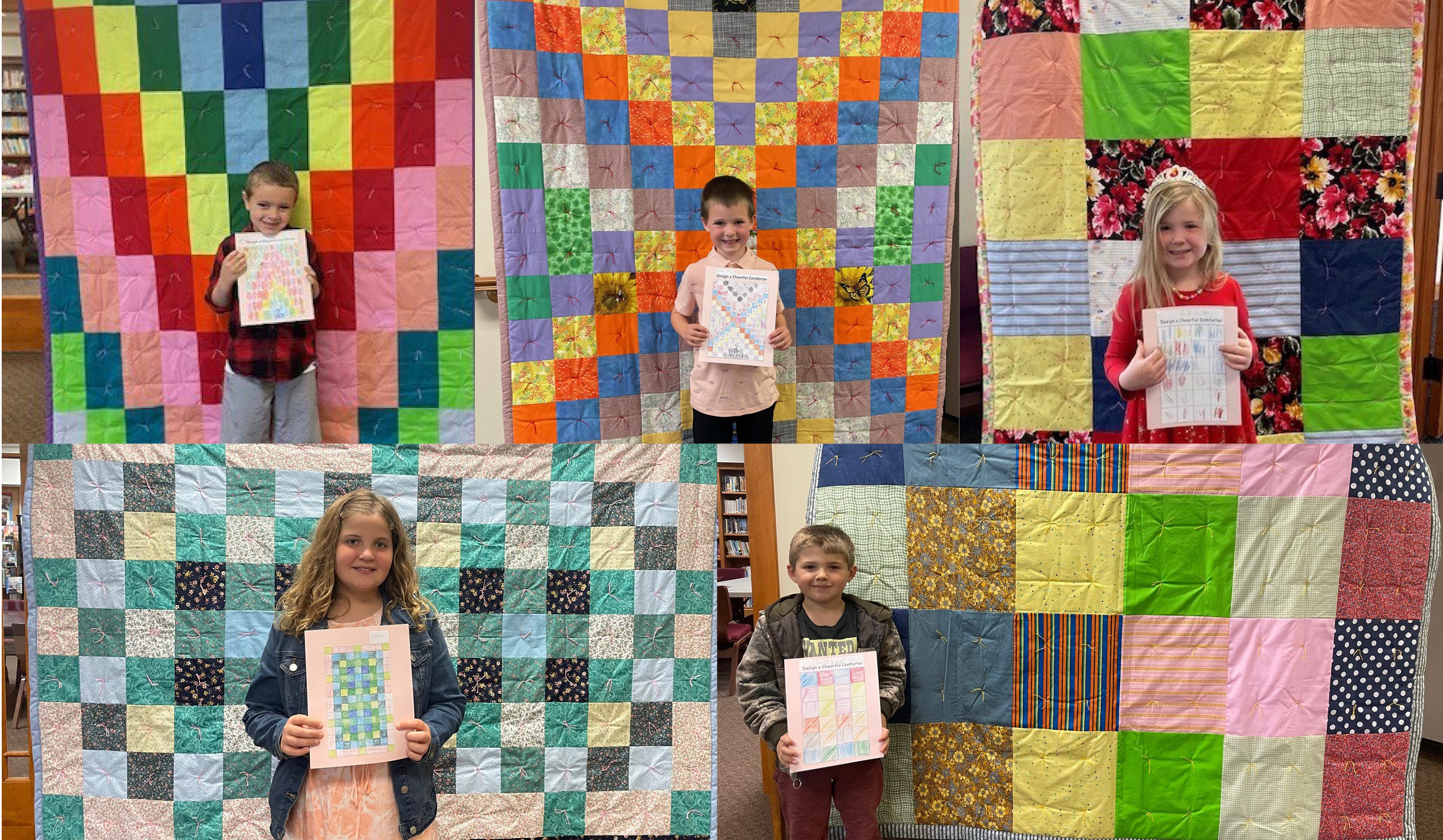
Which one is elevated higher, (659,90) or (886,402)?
(659,90)

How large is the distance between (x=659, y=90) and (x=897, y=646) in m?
1.26

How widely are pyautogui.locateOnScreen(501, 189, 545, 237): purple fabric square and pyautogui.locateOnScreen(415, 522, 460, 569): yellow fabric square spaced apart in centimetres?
61

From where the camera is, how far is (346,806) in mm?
1602

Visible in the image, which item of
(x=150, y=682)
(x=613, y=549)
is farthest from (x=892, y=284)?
(x=150, y=682)

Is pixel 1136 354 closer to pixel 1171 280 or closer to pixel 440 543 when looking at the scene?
pixel 1171 280

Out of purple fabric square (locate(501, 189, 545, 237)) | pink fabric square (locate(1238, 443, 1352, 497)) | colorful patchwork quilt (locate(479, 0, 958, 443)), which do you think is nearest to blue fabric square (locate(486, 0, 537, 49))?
colorful patchwork quilt (locate(479, 0, 958, 443))

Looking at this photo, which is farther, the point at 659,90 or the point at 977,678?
the point at 659,90

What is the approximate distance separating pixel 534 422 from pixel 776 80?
0.91 m

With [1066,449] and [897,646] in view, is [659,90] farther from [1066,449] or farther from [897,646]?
[897,646]

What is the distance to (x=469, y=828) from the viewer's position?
1.92 metres

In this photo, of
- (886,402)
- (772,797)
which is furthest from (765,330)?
(772,797)

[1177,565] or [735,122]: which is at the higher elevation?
[735,122]

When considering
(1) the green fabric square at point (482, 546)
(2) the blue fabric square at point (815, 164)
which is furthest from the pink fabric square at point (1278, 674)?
(1) the green fabric square at point (482, 546)

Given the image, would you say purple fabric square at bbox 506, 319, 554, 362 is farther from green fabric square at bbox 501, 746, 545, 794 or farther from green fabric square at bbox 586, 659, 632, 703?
green fabric square at bbox 501, 746, 545, 794
